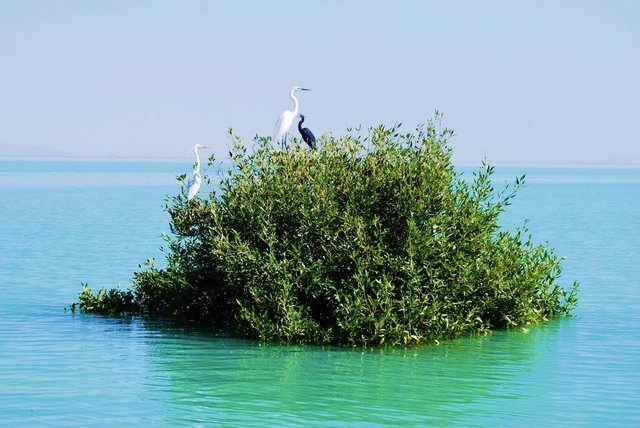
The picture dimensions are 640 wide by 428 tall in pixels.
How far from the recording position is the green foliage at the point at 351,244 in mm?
19109

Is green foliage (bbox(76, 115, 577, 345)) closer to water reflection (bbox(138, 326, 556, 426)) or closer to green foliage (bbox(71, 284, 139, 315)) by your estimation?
water reflection (bbox(138, 326, 556, 426))

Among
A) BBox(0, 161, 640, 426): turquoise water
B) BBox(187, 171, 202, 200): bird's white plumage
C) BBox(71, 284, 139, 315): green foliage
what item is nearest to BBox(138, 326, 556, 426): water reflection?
BBox(0, 161, 640, 426): turquoise water

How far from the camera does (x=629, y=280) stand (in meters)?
34.4

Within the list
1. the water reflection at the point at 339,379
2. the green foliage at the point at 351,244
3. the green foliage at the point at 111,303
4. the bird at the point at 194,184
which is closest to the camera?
the water reflection at the point at 339,379

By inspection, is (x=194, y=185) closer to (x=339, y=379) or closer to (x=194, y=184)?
(x=194, y=184)

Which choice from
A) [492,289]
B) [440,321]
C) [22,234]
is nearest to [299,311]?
[440,321]

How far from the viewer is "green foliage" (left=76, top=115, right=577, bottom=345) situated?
19109 millimetres

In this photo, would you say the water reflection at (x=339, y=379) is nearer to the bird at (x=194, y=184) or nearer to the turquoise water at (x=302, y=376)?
the turquoise water at (x=302, y=376)

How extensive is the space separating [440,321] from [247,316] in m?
3.61

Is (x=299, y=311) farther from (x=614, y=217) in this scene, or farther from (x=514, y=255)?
(x=614, y=217)

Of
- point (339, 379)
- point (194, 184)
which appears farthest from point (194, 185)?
point (339, 379)

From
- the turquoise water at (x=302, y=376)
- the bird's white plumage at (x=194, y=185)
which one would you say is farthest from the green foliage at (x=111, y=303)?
the bird's white plumage at (x=194, y=185)

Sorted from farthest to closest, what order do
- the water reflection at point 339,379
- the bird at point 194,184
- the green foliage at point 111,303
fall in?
the green foliage at point 111,303
the bird at point 194,184
the water reflection at point 339,379

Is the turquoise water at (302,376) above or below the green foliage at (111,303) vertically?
below
